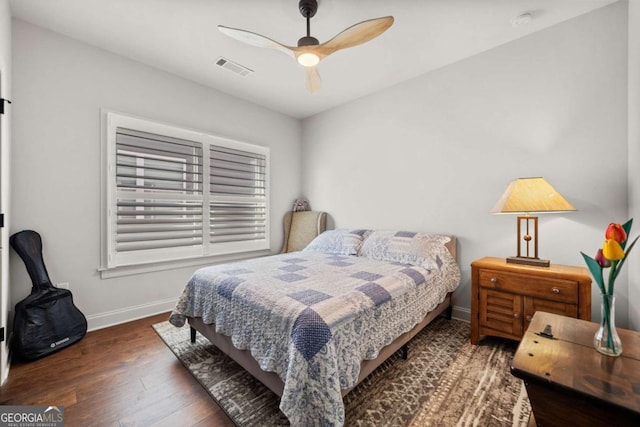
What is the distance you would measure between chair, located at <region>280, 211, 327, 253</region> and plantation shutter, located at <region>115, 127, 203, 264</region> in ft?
4.48

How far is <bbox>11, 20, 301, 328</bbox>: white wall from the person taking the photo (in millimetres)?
2232

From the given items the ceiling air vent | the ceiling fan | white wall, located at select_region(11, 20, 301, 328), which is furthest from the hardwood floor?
the ceiling air vent

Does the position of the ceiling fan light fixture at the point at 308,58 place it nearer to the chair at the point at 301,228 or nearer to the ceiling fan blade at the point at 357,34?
the ceiling fan blade at the point at 357,34

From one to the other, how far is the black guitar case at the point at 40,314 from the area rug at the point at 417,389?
89 centimetres

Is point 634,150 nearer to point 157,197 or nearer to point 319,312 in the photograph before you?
point 319,312

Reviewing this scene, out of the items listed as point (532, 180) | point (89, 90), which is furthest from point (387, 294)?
point (89, 90)

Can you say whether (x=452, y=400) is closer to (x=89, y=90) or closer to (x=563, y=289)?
(x=563, y=289)

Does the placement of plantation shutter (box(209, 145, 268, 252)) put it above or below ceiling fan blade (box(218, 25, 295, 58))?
below

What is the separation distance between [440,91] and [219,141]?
2.79 m

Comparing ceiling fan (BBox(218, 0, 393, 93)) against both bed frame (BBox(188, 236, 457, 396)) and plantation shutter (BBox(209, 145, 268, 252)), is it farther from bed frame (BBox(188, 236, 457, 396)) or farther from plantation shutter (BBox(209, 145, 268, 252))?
bed frame (BBox(188, 236, 457, 396))

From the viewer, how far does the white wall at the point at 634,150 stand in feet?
5.77

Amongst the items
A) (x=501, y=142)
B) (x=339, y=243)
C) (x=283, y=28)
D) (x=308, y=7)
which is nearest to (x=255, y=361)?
(x=339, y=243)

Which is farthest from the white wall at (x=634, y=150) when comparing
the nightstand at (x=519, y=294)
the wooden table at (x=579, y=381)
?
the wooden table at (x=579, y=381)

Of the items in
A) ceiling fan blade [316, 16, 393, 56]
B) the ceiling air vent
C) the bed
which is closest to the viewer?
the bed
